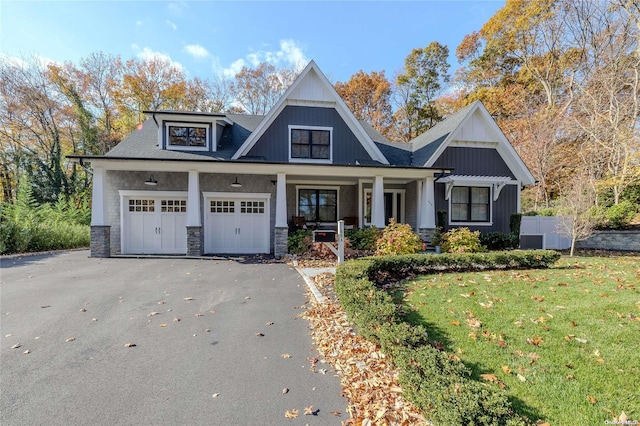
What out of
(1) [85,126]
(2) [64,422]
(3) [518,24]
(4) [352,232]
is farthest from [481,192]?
(1) [85,126]

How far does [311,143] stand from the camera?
13508 millimetres

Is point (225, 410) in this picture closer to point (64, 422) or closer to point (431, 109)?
point (64, 422)

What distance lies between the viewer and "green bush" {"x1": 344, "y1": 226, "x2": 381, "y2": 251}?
11.6m

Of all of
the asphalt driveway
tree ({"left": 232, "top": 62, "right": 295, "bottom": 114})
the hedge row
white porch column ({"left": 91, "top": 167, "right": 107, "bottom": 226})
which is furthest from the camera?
tree ({"left": 232, "top": 62, "right": 295, "bottom": 114})

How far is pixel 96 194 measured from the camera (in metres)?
11.1

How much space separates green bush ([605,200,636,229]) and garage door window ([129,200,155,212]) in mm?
21492

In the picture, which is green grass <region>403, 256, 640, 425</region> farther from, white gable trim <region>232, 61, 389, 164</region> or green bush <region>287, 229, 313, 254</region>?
white gable trim <region>232, 61, 389, 164</region>

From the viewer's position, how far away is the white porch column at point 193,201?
37.7 feet

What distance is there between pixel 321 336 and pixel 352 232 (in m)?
8.08

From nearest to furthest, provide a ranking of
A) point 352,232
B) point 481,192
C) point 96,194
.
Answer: point 96,194 < point 352,232 < point 481,192

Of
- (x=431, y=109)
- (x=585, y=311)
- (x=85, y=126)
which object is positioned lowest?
(x=585, y=311)

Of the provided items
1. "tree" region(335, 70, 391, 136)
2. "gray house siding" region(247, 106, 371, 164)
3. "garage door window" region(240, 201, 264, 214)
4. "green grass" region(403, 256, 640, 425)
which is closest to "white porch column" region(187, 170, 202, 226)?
"garage door window" region(240, 201, 264, 214)

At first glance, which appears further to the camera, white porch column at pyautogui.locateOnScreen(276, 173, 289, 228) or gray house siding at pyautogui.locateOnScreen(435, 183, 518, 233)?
gray house siding at pyautogui.locateOnScreen(435, 183, 518, 233)

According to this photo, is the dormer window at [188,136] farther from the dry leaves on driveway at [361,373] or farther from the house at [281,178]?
the dry leaves on driveway at [361,373]
